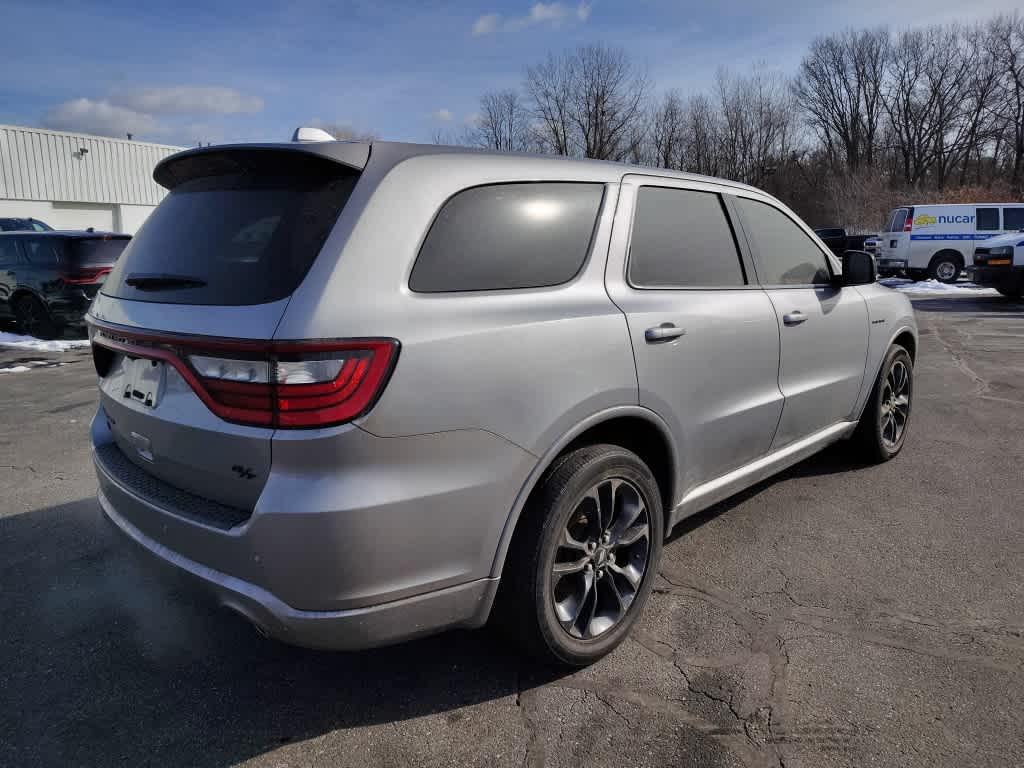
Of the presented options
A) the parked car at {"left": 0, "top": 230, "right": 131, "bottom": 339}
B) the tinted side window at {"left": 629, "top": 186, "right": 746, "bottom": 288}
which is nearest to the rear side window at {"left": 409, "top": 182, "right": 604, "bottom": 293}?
the tinted side window at {"left": 629, "top": 186, "right": 746, "bottom": 288}

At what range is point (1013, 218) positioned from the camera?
62.9 ft

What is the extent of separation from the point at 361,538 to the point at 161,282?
1.12 meters

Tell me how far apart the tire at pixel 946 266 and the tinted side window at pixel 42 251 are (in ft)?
65.2

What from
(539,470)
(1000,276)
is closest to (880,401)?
(539,470)

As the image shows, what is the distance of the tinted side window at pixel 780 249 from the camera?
138 inches

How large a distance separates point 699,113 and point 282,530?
58083mm

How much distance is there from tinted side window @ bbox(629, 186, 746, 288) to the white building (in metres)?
30.1

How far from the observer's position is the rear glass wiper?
2242 mm

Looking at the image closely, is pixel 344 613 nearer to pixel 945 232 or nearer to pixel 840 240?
pixel 945 232

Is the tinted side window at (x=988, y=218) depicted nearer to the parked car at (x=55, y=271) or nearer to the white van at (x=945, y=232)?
the white van at (x=945, y=232)

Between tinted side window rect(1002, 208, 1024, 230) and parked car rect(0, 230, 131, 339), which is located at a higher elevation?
tinted side window rect(1002, 208, 1024, 230)

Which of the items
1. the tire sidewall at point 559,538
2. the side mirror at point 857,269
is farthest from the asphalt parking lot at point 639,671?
the side mirror at point 857,269

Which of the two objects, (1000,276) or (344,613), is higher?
(1000,276)

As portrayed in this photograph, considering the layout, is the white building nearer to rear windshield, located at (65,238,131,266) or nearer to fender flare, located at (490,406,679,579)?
rear windshield, located at (65,238,131,266)
